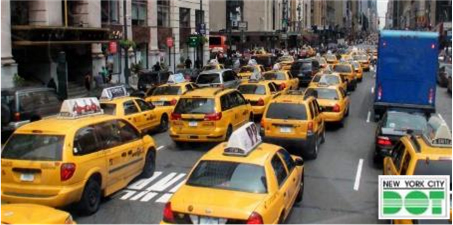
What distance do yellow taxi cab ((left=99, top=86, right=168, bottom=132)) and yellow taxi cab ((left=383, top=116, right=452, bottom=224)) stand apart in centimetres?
910

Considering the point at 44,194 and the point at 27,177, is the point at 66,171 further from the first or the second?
the point at 27,177

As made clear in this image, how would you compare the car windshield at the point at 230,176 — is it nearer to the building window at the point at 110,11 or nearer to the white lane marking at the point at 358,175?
the white lane marking at the point at 358,175

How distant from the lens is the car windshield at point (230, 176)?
8.62 meters

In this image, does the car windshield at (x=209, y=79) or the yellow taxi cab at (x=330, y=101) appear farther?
the car windshield at (x=209, y=79)

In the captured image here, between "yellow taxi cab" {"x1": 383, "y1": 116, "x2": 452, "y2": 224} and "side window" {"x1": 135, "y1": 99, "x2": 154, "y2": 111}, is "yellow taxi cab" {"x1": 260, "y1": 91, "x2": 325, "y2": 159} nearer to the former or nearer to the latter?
"yellow taxi cab" {"x1": 383, "y1": 116, "x2": 452, "y2": 224}

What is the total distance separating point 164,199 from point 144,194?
510 millimetres

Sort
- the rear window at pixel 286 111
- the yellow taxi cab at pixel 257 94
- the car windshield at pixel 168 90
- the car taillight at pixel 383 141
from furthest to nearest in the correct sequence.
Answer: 1. the car windshield at pixel 168 90
2. the yellow taxi cab at pixel 257 94
3. the rear window at pixel 286 111
4. the car taillight at pixel 383 141

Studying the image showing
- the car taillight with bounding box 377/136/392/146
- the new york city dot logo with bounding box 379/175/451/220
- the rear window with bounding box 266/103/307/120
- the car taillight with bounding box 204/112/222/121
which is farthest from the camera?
the car taillight with bounding box 204/112/222/121

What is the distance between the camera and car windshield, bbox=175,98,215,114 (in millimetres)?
16594

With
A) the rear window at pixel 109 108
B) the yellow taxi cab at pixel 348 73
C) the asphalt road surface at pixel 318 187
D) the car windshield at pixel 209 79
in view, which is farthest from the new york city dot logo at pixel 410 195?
the yellow taxi cab at pixel 348 73

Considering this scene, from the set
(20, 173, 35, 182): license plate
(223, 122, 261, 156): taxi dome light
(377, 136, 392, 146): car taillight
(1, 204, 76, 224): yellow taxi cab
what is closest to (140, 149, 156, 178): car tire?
(20, 173, 35, 182): license plate

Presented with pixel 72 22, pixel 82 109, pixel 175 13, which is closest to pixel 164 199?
pixel 82 109

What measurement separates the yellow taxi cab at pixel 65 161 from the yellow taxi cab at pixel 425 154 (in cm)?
514

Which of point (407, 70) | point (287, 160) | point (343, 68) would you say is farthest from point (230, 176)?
point (343, 68)
